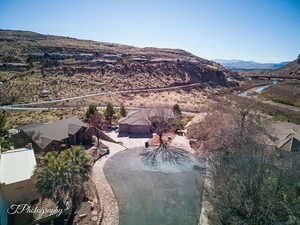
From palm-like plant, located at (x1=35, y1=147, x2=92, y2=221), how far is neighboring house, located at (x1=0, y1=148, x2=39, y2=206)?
1.64 meters

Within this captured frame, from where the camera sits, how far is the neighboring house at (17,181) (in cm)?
1124

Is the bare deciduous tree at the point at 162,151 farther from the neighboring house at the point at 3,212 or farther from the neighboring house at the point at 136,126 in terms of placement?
the neighboring house at the point at 3,212

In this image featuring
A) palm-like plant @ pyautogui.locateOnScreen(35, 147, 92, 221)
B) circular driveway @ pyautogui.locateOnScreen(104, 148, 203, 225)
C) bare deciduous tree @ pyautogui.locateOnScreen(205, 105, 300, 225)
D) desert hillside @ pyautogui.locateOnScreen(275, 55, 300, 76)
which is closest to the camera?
bare deciduous tree @ pyautogui.locateOnScreen(205, 105, 300, 225)

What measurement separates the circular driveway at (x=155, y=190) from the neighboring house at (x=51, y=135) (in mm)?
6049

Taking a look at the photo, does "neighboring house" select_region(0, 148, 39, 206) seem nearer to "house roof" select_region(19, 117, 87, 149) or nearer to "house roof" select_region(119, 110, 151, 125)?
"house roof" select_region(19, 117, 87, 149)

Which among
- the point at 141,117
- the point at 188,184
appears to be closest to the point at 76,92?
the point at 141,117

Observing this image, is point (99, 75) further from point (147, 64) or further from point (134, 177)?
point (134, 177)

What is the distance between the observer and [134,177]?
629 inches

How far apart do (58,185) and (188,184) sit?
992 centimetres

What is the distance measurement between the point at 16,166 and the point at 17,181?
1802mm

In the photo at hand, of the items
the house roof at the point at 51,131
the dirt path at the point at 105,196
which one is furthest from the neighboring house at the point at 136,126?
the dirt path at the point at 105,196

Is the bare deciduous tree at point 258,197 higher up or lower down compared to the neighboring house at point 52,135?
higher up

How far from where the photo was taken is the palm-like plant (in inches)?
407

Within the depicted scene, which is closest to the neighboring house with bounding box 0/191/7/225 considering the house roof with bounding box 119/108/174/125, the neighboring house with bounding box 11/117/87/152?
the neighboring house with bounding box 11/117/87/152
